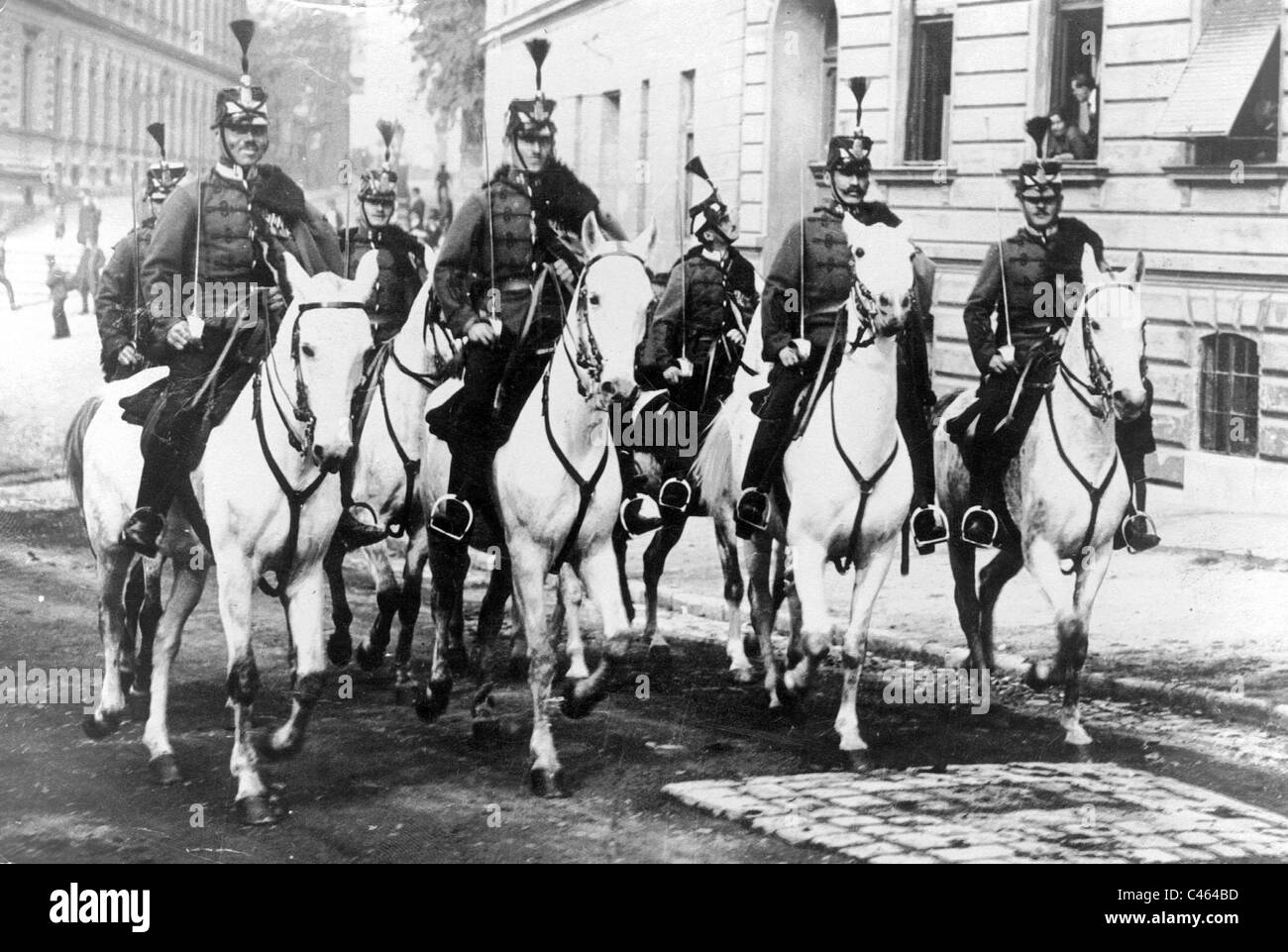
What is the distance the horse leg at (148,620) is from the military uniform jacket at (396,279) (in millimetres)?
1975

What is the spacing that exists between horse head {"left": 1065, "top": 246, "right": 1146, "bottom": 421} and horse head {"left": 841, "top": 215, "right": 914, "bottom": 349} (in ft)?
3.45

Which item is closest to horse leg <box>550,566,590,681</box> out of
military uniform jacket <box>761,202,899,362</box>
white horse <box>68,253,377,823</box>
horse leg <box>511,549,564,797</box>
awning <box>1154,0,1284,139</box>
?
horse leg <box>511,549,564,797</box>

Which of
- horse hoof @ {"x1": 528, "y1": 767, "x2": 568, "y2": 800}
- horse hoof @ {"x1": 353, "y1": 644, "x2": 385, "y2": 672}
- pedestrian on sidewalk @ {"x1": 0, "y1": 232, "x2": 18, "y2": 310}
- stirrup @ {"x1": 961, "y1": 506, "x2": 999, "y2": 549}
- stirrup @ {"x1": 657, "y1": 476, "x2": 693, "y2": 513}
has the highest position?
pedestrian on sidewalk @ {"x1": 0, "y1": 232, "x2": 18, "y2": 310}

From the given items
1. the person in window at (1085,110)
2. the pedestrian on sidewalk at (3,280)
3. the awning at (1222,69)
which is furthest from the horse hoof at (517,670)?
the awning at (1222,69)

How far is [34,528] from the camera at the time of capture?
10.1m

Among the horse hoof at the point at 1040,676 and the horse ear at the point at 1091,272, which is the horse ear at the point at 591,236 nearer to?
the horse ear at the point at 1091,272

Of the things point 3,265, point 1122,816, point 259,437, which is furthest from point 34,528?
point 1122,816

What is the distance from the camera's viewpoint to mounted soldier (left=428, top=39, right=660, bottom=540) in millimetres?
8492

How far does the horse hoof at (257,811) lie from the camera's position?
787 cm

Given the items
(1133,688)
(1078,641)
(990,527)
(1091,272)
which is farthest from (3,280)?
(1133,688)

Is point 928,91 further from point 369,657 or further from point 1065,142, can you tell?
point 369,657

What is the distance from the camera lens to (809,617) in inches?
340

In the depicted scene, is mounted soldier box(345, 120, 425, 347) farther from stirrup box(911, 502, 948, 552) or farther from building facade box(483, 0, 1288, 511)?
stirrup box(911, 502, 948, 552)
